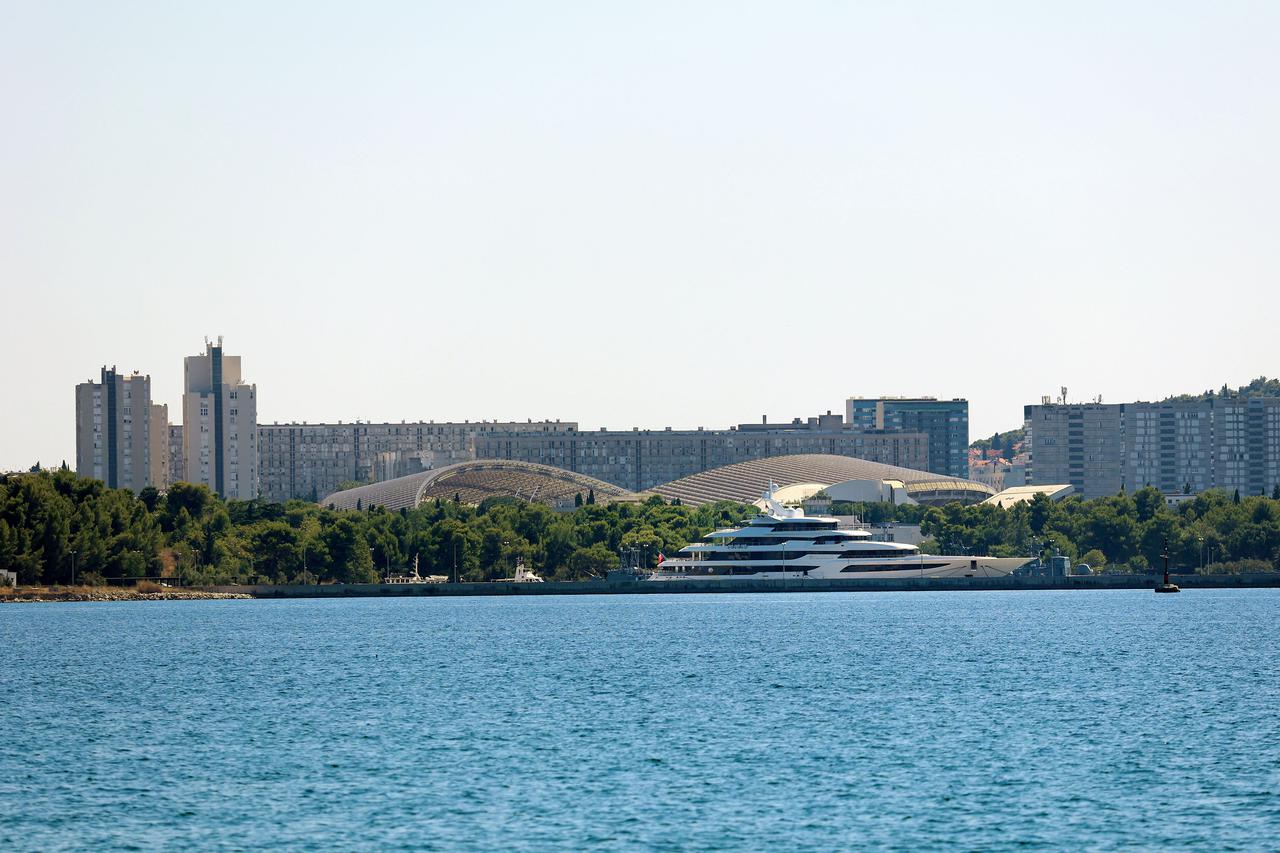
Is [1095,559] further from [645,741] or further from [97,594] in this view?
[645,741]

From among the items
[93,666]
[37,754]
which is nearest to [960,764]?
[37,754]

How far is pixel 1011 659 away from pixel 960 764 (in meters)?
35.3

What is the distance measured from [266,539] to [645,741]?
11097 cm

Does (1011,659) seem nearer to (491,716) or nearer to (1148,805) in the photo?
(491,716)

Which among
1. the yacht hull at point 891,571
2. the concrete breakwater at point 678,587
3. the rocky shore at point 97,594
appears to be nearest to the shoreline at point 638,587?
the concrete breakwater at point 678,587

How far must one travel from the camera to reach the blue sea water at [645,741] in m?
42.5

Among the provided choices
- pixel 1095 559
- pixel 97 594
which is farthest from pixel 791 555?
pixel 97 594

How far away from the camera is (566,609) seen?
142m

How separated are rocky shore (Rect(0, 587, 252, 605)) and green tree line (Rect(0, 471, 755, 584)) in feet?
4.75

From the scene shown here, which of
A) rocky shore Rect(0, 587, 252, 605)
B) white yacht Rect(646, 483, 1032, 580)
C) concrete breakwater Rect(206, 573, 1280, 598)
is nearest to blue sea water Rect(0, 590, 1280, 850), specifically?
rocky shore Rect(0, 587, 252, 605)

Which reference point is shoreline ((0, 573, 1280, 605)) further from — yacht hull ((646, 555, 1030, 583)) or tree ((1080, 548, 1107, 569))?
tree ((1080, 548, 1107, 569))

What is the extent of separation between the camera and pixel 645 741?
56438mm

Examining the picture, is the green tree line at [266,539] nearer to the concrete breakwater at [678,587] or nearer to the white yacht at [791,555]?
the concrete breakwater at [678,587]

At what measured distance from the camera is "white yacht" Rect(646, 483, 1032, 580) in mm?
162625
